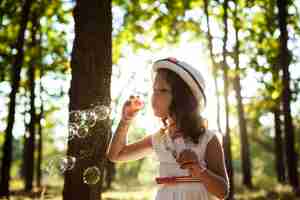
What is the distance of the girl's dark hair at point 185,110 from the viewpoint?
4.00 metres

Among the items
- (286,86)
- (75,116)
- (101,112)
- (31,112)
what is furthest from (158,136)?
(31,112)

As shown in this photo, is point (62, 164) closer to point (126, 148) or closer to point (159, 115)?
point (126, 148)

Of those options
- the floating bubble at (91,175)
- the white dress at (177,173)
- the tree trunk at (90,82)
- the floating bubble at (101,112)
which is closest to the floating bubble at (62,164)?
the tree trunk at (90,82)

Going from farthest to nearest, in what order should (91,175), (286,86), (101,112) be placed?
1. (286,86)
2. (101,112)
3. (91,175)

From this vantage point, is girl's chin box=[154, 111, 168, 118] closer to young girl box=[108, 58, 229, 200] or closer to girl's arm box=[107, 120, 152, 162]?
young girl box=[108, 58, 229, 200]

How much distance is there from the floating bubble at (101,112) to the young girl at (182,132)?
678 mm

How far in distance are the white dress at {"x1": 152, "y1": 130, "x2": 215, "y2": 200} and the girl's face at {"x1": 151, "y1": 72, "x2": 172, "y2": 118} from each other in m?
0.28

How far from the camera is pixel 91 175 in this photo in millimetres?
4801

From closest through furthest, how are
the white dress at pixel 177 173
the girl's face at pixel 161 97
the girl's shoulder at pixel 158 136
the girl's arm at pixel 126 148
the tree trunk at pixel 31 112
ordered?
the white dress at pixel 177 173 < the girl's face at pixel 161 97 < the girl's shoulder at pixel 158 136 < the girl's arm at pixel 126 148 < the tree trunk at pixel 31 112

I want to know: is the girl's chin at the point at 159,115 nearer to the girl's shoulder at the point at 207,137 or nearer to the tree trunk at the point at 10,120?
the girl's shoulder at the point at 207,137

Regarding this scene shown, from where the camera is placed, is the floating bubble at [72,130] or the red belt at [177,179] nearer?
the red belt at [177,179]

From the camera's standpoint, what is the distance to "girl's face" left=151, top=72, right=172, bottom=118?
4.08 m

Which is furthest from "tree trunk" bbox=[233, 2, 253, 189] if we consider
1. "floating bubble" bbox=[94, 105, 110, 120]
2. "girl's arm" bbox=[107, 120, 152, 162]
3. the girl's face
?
the girl's face

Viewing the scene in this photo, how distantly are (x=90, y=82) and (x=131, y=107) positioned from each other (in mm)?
887
